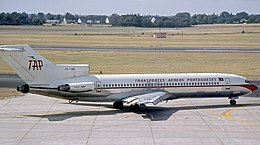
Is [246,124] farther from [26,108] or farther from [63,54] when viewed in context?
[63,54]

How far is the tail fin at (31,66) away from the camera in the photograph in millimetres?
34750

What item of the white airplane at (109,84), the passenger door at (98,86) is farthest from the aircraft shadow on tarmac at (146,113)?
the passenger door at (98,86)

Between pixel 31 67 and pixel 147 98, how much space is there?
9859 mm

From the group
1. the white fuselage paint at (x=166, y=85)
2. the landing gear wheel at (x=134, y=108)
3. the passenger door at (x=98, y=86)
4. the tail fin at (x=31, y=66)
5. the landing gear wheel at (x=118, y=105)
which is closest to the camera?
the tail fin at (x=31, y=66)

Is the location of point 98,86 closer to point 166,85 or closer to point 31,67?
point 31,67

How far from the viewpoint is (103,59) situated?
79.3 meters

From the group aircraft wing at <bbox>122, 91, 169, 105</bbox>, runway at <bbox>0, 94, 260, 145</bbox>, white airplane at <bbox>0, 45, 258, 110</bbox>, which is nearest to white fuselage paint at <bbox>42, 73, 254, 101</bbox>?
white airplane at <bbox>0, 45, 258, 110</bbox>

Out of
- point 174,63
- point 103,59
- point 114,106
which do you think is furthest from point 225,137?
point 103,59

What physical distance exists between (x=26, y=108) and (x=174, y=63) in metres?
38.5

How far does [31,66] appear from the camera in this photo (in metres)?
35.6

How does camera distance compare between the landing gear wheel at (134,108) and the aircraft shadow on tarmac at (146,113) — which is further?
the landing gear wheel at (134,108)

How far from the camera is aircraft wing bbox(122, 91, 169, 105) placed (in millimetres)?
36750

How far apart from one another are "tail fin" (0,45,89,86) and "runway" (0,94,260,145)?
3.15 m

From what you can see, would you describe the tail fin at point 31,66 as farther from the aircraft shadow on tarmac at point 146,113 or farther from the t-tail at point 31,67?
the aircraft shadow on tarmac at point 146,113
